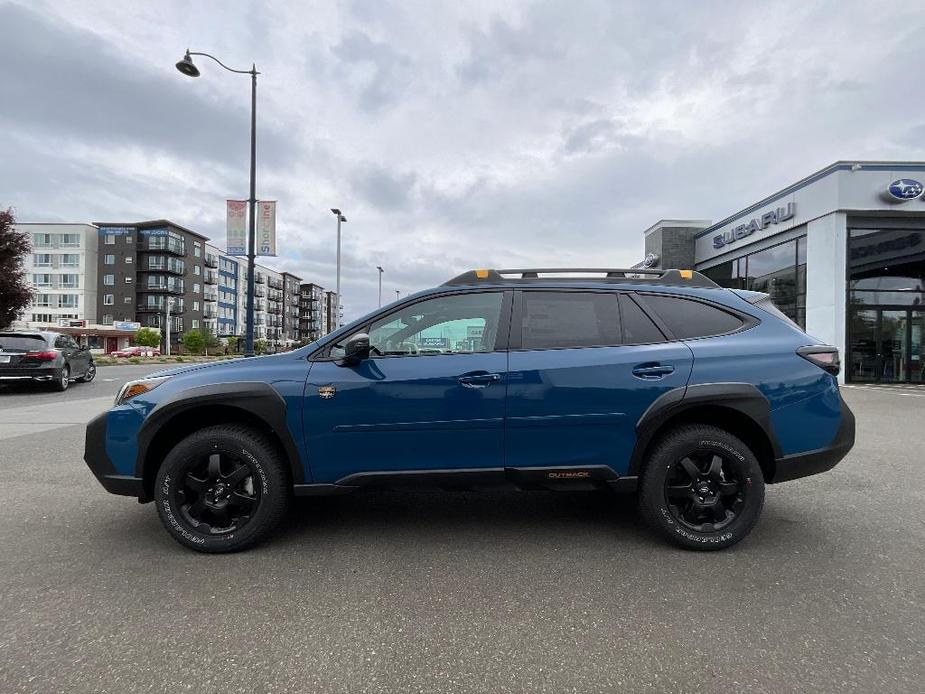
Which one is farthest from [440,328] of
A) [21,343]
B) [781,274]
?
[781,274]

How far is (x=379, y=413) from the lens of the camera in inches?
118

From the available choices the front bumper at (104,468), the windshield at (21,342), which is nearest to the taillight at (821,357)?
the front bumper at (104,468)

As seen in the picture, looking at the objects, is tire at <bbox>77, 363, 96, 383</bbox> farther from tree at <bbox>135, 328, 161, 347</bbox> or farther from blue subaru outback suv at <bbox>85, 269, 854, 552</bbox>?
tree at <bbox>135, 328, 161, 347</bbox>

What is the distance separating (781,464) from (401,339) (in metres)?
2.45

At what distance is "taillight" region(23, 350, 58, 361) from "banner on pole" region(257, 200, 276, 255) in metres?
5.82

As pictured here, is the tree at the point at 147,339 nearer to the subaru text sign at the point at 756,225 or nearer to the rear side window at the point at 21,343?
the rear side window at the point at 21,343

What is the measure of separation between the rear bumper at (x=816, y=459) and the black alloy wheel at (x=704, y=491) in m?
0.29

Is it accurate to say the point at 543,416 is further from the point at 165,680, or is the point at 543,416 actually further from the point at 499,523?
the point at 165,680

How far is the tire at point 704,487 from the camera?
306cm

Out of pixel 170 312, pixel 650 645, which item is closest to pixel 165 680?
pixel 650 645

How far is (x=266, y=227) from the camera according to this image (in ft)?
51.1

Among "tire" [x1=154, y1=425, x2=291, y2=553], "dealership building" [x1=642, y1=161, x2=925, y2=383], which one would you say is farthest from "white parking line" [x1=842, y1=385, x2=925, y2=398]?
"tire" [x1=154, y1=425, x2=291, y2=553]

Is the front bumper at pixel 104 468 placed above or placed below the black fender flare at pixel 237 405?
below

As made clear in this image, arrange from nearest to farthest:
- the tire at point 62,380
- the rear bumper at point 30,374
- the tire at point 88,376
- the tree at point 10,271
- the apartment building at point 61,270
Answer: the rear bumper at point 30,374, the tire at point 62,380, the tire at point 88,376, the tree at point 10,271, the apartment building at point 61,270
